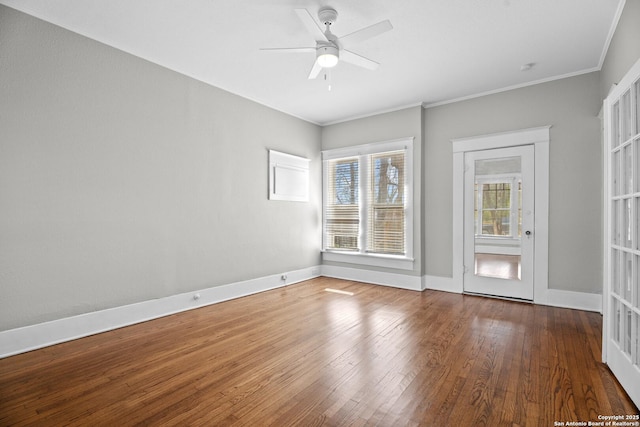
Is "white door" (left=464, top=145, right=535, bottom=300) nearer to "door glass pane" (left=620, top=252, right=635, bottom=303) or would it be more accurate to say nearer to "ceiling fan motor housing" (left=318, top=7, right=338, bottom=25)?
"door glass pane" (left=620, top=252, right=635, bottom=303)

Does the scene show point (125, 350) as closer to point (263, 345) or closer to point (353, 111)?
point (263, 345)

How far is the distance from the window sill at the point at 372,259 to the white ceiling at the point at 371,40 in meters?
2.59

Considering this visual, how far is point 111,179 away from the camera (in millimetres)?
3229

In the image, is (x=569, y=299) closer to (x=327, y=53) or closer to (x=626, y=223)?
(x=626, y=223)

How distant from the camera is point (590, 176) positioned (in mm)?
3795

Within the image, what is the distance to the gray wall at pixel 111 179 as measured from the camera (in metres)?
2.68

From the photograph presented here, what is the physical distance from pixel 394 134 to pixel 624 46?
2898mm

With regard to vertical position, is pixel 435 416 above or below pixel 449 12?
below

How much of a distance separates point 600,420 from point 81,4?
4.75 metres

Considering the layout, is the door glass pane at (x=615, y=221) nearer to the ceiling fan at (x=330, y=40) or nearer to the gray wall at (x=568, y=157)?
the gray wall at (x=568, y=157)

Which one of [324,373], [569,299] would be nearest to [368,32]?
[324,373]

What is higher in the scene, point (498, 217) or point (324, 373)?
point (498, 217)

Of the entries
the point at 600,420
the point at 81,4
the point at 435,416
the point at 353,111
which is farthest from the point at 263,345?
the point at 353,111

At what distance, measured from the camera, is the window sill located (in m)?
5.01
